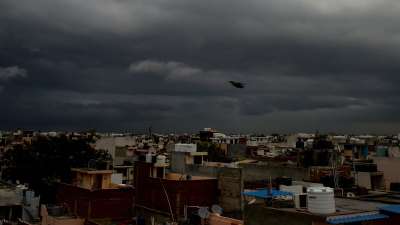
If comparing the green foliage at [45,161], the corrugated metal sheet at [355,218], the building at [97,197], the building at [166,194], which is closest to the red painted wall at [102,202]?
the building at [97,197]

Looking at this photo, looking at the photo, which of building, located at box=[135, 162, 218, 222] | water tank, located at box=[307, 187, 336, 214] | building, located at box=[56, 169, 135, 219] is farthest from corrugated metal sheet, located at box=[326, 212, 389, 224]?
building, located at box=[56, 169, 135, 219]

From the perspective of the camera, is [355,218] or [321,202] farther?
[321,202]

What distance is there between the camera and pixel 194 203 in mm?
30500

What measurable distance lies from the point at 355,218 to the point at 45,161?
3790cm

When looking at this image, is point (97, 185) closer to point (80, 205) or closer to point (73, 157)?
point (80, 205)

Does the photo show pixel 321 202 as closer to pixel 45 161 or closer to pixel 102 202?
pixel 102 202

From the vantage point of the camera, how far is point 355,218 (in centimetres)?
1441

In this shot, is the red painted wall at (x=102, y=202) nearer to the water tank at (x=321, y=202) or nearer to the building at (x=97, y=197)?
the building at (x=97, y=197)

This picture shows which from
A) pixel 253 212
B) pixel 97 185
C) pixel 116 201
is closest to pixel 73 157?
pixel 97 185

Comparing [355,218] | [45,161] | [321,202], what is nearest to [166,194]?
[321,202]

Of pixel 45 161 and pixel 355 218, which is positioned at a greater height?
pixel 45 161

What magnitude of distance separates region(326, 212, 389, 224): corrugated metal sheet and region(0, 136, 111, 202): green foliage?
117 ft

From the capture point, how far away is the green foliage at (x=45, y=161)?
45344 millimetres

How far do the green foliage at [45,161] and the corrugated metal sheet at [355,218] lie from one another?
3559cm
